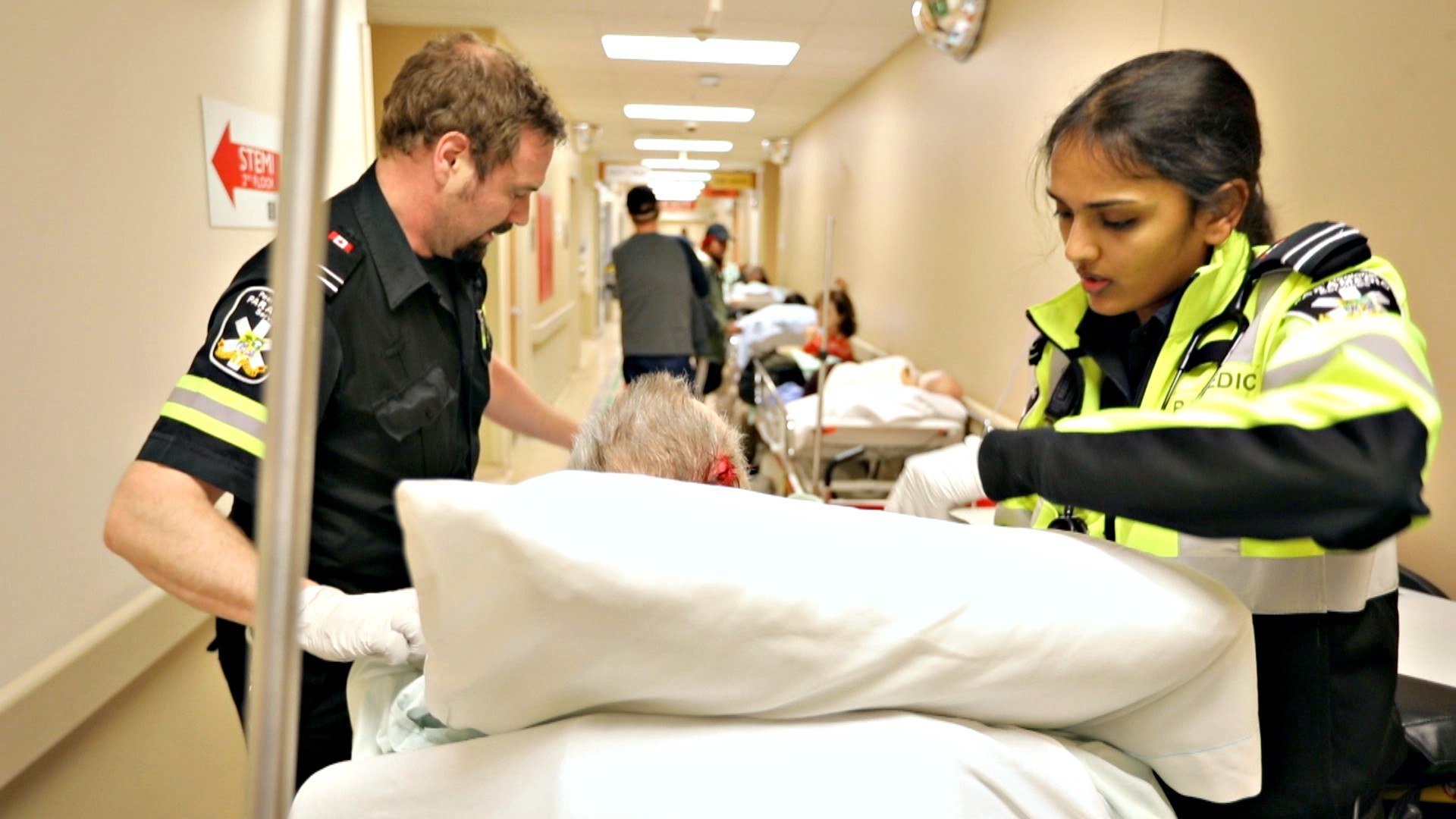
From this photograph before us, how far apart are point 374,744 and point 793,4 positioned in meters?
3.82

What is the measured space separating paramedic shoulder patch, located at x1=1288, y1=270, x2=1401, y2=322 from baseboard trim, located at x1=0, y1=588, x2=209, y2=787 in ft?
5.74

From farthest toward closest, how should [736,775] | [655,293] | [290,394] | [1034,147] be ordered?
[655,293]
[1034,147]
[736,775]
[290,394]

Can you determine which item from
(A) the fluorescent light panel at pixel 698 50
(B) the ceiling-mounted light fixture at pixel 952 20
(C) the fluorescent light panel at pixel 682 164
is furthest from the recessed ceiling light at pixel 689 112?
(B) the ceiling-mounted light fixture at pixel 952 20

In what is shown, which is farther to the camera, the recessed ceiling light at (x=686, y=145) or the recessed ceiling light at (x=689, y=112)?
the recessed ceiling light at (x=686, y=145)

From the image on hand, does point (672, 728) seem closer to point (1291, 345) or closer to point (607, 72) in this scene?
point (1291, 345)

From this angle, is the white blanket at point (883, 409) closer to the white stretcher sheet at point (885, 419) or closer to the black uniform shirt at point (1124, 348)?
the white stretcher sheet at point (885, 419)

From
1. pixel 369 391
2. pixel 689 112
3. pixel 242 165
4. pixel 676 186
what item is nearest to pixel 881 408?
pixel 242 165

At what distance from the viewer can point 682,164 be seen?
11.8 meters

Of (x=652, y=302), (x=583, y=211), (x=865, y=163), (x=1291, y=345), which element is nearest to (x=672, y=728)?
(x=1291, y=345)

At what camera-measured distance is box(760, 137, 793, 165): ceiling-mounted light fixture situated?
8.80m

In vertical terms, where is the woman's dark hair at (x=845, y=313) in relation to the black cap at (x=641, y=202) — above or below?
below

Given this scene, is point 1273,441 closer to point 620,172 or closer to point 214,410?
point 214,410

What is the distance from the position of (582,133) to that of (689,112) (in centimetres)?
134

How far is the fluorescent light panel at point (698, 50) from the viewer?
4789 mm
